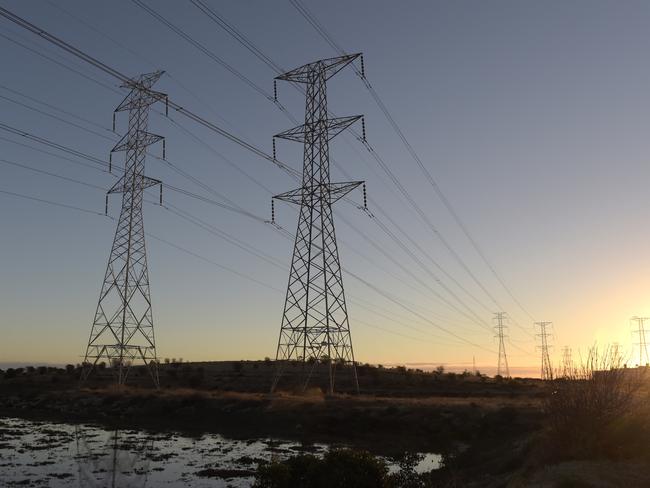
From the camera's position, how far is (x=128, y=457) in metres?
34.6

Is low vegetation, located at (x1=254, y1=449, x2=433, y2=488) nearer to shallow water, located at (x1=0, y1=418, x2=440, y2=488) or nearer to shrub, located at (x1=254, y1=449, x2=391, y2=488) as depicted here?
shrub, located at (x1=254, y1=449, x2=391, y2=488)

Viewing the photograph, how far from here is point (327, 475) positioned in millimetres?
18406

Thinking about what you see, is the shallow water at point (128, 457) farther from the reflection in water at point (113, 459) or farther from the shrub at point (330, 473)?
the shrub at point (330, 473)

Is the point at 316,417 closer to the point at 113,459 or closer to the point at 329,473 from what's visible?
the point at 113,459

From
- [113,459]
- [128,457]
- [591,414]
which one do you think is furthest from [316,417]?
[591,414]

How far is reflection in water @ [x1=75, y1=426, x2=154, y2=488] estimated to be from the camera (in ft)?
92.6

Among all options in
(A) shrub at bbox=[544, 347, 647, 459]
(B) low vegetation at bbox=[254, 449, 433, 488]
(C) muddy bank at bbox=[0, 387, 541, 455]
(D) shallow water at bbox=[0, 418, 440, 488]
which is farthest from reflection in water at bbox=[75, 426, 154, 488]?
(A) shrub at bbox=[544, 347, 647, 459]

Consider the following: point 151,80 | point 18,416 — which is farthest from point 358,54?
point 18,416

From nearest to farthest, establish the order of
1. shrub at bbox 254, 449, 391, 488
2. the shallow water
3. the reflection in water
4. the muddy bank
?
shrub at bbox 254, 449, 391, 488
the reflection in water
the shallow water
the muddy bank

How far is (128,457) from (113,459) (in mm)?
977

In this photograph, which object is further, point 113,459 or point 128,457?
point 128,457

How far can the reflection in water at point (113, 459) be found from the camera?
92.6 feet

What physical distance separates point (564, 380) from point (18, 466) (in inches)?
1075

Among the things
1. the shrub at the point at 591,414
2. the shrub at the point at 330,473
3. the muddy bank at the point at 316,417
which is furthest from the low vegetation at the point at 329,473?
the muddy bank at the point at 316,417
